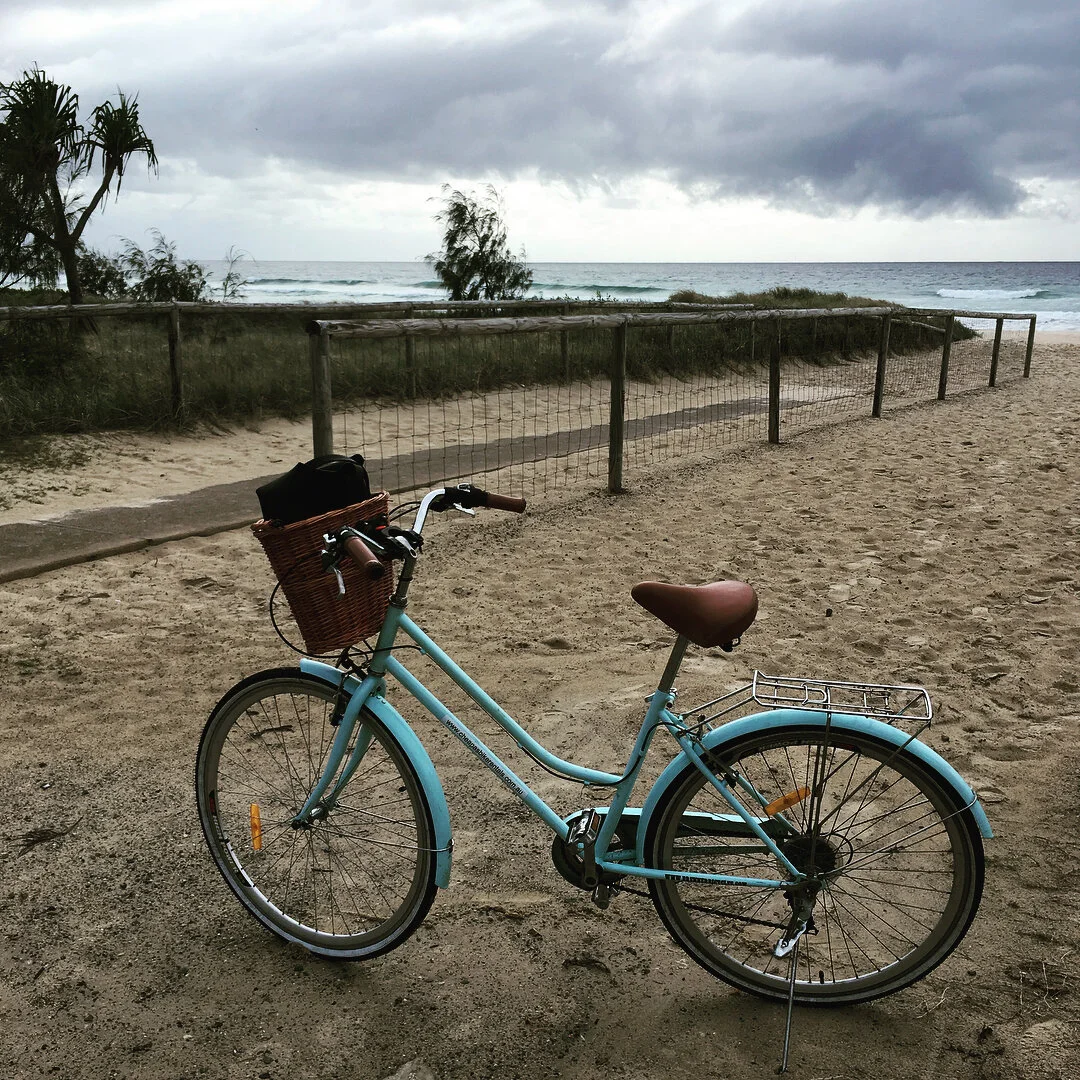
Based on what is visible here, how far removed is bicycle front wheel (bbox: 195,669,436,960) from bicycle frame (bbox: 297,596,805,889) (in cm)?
6

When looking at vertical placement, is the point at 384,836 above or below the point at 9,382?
below

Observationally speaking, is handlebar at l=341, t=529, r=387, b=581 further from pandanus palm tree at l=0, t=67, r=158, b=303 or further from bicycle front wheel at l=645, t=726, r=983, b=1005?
pandanus palm tree at l=0, t=67, r=158, b=303

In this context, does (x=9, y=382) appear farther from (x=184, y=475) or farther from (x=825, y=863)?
(x=825, y=863)

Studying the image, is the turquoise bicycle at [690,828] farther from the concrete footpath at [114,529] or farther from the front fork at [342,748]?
the concrete footpath at [114,529]

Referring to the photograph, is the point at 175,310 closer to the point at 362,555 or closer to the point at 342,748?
the point at 342,748

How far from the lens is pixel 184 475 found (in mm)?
7809

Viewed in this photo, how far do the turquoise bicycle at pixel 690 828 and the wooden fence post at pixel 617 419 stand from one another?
490 cm

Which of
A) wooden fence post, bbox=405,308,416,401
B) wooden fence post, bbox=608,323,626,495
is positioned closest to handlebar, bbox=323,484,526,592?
wooden fence post, bbox=608,323,626,495

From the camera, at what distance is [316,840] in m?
2.89

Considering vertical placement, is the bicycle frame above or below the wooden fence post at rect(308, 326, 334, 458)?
below

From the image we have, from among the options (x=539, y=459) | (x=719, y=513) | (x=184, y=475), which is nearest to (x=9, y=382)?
(x=184, y=475)

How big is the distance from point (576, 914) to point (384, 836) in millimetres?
628

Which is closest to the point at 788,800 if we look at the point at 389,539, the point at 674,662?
the point at 674,662

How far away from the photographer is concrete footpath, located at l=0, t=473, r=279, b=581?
5520 mm
